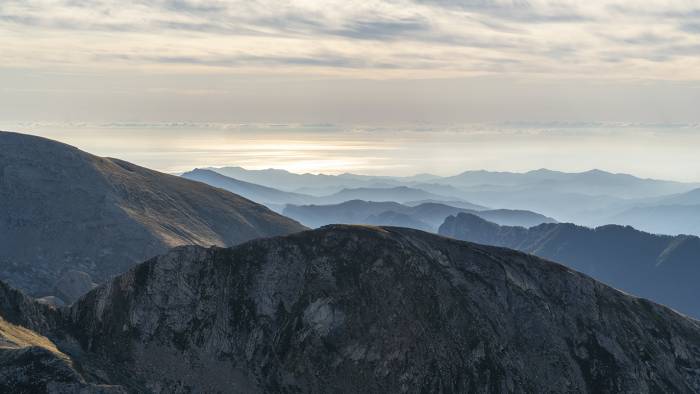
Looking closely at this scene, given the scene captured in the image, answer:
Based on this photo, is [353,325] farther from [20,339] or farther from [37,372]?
[37,372]

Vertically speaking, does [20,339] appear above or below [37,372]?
below

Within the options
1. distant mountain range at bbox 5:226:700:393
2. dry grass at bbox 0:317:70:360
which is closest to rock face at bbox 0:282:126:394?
dry grass at bbox 0:317:70:360

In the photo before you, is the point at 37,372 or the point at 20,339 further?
the point at 20,339

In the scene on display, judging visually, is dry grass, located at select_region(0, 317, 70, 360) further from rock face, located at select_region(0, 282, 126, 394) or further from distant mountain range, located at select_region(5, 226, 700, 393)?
distant mountain range, located at select_region(5, 226, 700, 393)

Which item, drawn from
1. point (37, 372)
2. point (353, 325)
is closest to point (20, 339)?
point (37, 372)

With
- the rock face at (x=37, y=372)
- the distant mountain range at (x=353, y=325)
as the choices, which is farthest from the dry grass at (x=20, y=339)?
the distant mountain range at (x=353, y=325)

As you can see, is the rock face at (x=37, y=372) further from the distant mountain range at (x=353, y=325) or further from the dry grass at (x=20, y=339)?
the distant mountain range at (x=353, y=325)

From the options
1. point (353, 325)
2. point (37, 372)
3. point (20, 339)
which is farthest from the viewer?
point (353, 325)

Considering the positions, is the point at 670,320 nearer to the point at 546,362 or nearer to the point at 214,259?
the point at 546,362

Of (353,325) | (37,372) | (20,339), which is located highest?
(37,372)
